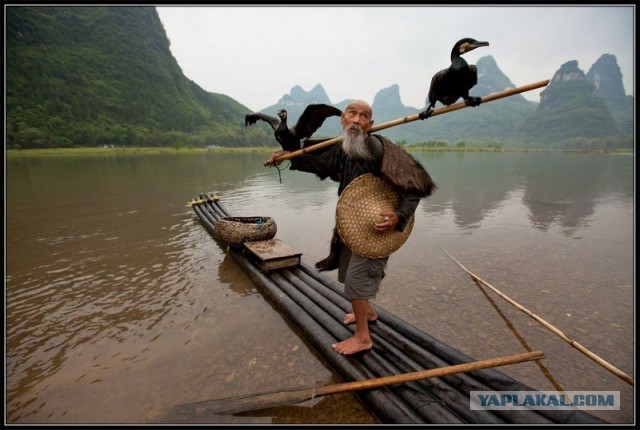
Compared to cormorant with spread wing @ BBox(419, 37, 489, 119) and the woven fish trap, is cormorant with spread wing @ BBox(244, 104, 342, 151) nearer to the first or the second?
cormorant with spread wing @ BBox(419, 37, 489, 119)

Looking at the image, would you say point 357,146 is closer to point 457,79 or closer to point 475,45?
point 457,79

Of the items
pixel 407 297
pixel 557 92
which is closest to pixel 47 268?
pixel 407 297

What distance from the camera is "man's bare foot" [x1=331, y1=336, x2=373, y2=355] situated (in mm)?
3143

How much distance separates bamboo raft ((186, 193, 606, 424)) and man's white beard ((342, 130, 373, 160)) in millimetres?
2034

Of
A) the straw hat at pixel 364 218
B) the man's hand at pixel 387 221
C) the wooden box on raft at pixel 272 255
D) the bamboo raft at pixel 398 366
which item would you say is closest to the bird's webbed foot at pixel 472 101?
the straw hat at pixel 364 218

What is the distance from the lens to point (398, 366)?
294 centimetres

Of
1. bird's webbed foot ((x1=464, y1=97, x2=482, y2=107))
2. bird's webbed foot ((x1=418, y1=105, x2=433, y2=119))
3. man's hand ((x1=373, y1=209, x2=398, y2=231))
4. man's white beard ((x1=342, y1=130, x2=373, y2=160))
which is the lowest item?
man's hand ((x1=373, y1=209, x2=398, y2=231))

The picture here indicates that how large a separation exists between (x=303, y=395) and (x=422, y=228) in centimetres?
736

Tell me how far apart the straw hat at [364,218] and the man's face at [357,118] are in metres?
0.47

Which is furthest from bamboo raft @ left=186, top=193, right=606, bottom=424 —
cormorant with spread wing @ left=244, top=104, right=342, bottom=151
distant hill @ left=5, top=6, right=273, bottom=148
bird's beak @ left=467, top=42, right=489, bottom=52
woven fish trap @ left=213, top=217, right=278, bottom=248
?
distant hill @ left=5, top=6, right=273, bottom=148

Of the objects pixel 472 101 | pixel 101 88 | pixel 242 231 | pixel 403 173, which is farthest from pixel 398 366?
pixel 101 88

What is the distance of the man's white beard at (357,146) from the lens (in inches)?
113

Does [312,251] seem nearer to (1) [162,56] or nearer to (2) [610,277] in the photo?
(2) [610,277]

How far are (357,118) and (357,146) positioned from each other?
1.00 ft
